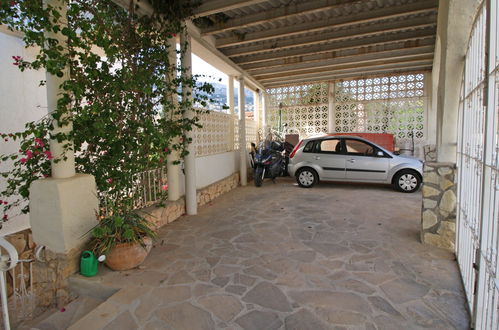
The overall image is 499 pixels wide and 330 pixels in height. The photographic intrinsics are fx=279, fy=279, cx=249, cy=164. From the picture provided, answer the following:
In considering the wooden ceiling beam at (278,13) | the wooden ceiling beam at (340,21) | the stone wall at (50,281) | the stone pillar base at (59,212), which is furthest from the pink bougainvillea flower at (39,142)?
the wooden ceiling beam at (340,21)

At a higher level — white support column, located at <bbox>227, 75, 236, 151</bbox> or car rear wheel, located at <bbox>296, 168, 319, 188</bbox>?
white support column, located at <bbox>227, 75, 236, 151</bbox>

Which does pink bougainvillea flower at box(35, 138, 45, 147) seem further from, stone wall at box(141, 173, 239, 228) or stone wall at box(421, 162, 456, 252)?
stone wall at box(421, 162, 456, 252)

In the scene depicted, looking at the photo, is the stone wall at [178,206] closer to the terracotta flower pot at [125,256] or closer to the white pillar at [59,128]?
the terracotta flower pot at [125,256]

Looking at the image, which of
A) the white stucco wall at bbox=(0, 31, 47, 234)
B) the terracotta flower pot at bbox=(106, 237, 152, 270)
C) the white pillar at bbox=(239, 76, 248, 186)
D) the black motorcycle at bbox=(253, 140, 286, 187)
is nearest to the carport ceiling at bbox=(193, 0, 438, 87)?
the white pillar at bbox=(239, 76, 248, 186)

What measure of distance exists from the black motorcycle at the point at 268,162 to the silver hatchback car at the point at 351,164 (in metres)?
0.61

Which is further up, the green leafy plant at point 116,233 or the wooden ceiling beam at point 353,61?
the wooden ceiling beam at point 353,61

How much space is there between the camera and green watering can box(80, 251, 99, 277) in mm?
2857

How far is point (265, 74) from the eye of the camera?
8.46 meters

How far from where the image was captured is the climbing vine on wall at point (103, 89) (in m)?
2.59

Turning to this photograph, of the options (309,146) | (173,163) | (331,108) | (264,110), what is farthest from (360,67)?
(173,163)

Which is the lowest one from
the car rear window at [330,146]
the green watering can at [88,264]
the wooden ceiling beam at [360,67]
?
the green watering can at [88,264]

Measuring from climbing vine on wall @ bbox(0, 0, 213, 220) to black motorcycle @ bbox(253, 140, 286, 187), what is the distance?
3434mm

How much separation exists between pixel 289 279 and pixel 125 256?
170 cm

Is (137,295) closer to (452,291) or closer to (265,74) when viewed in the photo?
(452,291)
